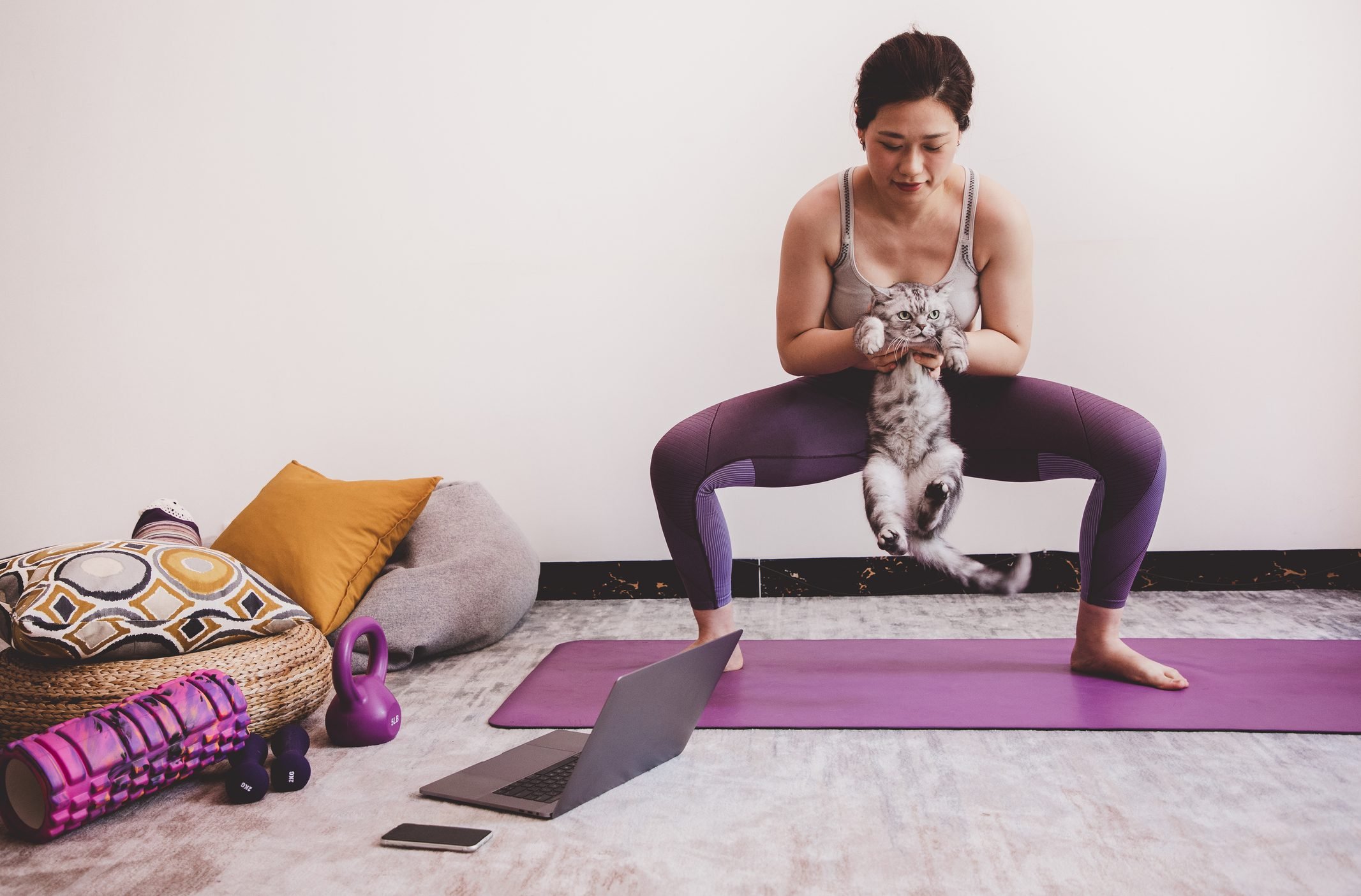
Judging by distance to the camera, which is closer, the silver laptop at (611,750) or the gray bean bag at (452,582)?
the silver laptop at (611,750)

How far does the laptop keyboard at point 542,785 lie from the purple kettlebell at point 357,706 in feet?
1.24

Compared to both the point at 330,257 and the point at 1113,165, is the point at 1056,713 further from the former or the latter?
the point at 330,257

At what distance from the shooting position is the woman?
2010 millimetres

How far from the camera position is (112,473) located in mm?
3193

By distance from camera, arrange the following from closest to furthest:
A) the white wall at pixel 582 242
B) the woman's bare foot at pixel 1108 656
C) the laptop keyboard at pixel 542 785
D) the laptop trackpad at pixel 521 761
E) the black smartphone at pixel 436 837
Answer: the black smartphone at pixel 436 837 < the laptop keyboard at pixel 542 785 < the laptop trackpad at pixel 521 761 < the woman's bare foot at pixel 1108 656 < the white wall at pixel 582 242

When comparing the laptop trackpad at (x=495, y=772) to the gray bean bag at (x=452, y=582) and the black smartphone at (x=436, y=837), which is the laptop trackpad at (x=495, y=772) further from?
the gray bean bag at (x=452, y=582)

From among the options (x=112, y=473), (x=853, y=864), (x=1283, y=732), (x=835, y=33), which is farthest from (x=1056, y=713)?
(x=112, y=473)

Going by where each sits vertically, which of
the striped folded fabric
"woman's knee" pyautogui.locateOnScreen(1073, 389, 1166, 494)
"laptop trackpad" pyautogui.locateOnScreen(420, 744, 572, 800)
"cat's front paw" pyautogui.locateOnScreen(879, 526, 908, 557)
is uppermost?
"woman's knee" pyautogui.locateOnScreen(1073, 389, 1166, 494)

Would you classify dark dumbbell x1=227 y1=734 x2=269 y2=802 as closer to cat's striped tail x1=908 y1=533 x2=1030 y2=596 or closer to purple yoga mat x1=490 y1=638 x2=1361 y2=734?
purple yoga mat x1=490 y1=638 x2=1361 y2=734

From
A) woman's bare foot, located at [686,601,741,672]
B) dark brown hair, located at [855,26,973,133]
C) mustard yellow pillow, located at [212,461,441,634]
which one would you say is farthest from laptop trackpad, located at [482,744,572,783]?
dark brown hair, located at [855,26,973,133]

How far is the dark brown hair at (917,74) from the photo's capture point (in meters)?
1.86

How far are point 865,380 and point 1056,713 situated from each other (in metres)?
0.76

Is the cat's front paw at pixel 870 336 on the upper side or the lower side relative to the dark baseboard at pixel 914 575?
upper

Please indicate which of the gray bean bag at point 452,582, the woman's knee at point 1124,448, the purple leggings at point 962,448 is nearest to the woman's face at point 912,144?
the purple leggings at point 962,448
